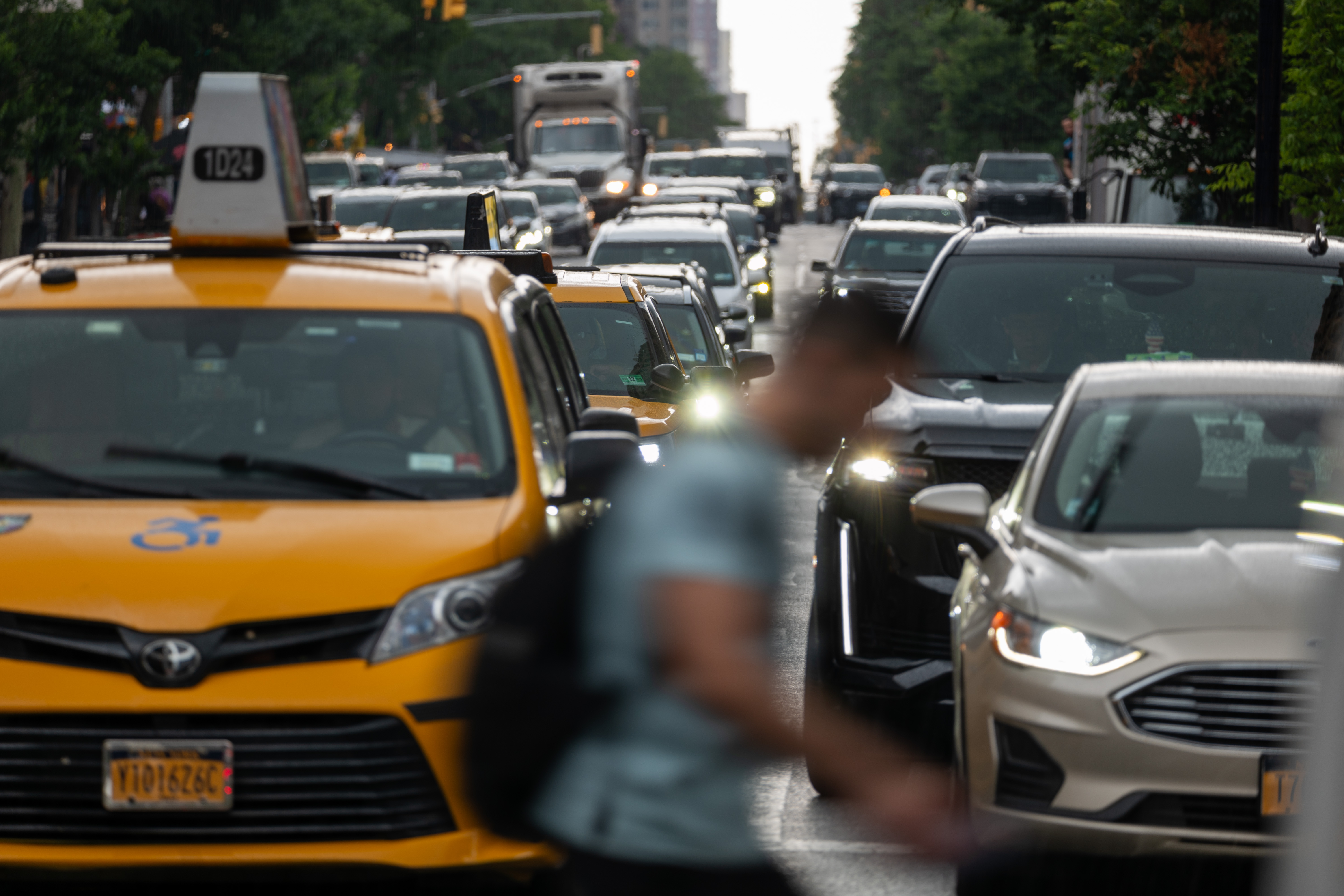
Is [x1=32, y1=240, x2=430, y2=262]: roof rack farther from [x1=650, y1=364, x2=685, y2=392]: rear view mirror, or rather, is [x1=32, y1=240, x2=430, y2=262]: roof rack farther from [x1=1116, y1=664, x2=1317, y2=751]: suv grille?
[x1=650, y1=364, x2=685, y2=392]: rear view mirror

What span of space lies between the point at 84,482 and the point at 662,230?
62.5 feet

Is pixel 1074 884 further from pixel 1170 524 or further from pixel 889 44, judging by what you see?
pixel 889 44

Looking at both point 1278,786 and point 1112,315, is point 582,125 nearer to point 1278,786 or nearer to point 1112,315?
point 1112,315

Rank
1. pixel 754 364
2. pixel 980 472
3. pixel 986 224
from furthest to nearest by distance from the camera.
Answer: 1. pixel 754 364
2. pixel 986 224
3. pixel 980 472

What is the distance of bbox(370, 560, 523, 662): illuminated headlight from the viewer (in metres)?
5.02

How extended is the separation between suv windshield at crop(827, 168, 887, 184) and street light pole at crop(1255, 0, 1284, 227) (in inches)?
2018

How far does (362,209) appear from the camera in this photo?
29141mm

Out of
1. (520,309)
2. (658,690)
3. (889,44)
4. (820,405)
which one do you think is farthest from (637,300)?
(889,44)

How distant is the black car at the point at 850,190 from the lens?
66438 millimetres

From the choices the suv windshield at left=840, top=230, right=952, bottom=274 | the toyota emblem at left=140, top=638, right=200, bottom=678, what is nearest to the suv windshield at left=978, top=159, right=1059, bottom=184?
the suv windshield at left=840, top=230, right=952, bottom=274

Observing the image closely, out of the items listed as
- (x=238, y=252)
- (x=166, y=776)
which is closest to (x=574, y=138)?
(x=238, y=252)

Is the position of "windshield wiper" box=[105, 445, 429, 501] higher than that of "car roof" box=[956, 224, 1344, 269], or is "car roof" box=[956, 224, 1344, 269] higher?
"car roof" box=[956, 224, 1344, 269]

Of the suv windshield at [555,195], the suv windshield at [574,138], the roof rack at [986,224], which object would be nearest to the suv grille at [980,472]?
the roof rack at [986,224]

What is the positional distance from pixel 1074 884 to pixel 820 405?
1.85m
